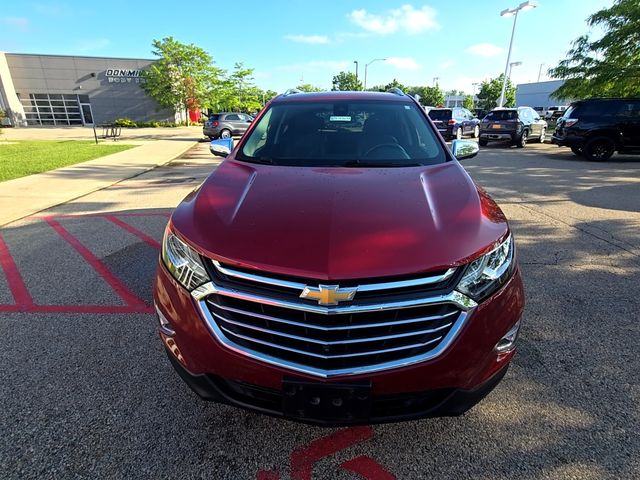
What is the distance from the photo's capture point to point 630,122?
12.3 m

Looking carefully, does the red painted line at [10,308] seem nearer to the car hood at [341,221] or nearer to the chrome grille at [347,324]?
the car hood at [341,221]

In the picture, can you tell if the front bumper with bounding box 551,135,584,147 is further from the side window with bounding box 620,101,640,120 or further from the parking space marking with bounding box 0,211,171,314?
the parking space marking with bounding box 0,211,171,314

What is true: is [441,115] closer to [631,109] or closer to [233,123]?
[631,109]

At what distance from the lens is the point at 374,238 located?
1.78 meters

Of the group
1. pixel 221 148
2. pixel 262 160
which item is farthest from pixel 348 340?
pixel 221 148

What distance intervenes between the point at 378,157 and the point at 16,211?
22.6ft

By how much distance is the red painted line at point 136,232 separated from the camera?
5.09 meters

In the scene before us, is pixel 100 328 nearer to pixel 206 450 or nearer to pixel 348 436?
pixel 206 450

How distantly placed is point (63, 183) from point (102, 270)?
654 cm

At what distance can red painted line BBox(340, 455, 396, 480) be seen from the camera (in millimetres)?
1880

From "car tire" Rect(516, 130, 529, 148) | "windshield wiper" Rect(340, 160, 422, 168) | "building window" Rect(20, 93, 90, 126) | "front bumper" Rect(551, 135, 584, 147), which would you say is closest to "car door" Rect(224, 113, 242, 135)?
"car tire" Rect(516, 130, 529, 148)

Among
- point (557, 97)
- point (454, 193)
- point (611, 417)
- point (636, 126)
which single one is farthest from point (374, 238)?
point (557, 97)

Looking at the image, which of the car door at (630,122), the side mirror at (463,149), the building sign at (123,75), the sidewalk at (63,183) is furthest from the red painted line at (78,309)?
the building sign at (123,75)

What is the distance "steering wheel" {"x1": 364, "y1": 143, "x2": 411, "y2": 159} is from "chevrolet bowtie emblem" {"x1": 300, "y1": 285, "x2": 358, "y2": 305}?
158cm
